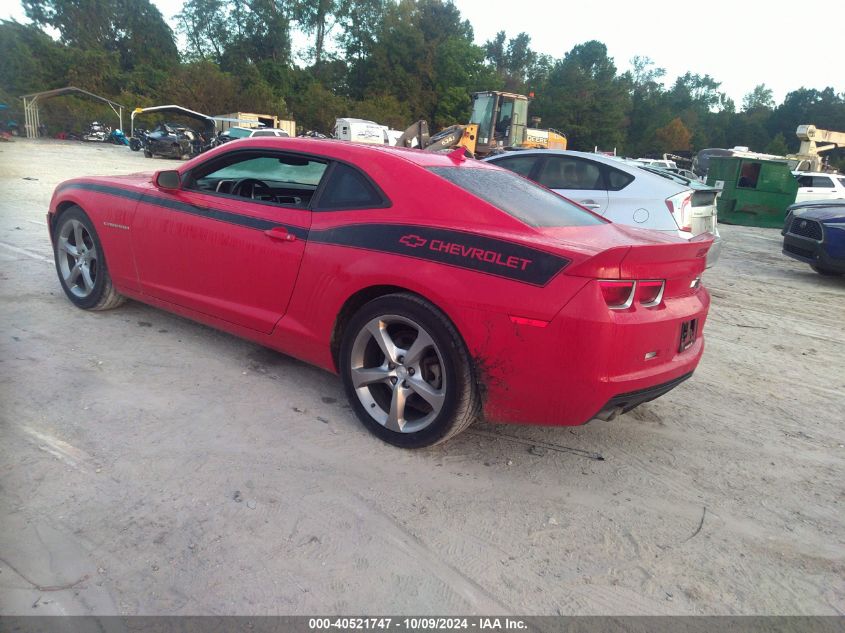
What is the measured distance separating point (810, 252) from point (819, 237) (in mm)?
260

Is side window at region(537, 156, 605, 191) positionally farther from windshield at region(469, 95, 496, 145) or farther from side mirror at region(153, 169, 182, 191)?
windshield at region(469, 95, 496, 145)

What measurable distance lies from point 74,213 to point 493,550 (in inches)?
163

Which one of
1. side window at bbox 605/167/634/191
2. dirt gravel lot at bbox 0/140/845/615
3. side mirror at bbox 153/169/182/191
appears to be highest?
side window at bbox 605/167/634/191

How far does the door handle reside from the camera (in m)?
3.53

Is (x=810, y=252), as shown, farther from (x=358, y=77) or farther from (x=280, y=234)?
(x=358, y=77)

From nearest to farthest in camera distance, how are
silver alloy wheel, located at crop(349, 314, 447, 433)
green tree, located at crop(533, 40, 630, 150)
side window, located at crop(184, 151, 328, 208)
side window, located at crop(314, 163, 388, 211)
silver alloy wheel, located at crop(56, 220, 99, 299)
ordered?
1. silver alloy wheel, located at crop(349, 314, 447, 433)
2. side window, located at crop(314, 163, 388, 211)
3. side window, located at crop(184, 151, 328, 208)
4. silver alloy wheel, located at crop(56, 220, 99, 299)
5. green tree, located at crop(533, 40, 630, 150)

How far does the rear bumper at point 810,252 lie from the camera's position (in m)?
8.76

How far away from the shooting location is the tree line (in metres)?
50.9

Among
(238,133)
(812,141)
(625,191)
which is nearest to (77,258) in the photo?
(625,191)

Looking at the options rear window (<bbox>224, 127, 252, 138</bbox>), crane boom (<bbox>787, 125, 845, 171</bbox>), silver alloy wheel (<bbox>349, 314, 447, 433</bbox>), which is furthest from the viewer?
rear window (<bbox>224, 127, 252, 138</bbox>)

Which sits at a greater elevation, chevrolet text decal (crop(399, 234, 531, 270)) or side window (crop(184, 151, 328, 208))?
side window (crop(184, 151, 328, 208))

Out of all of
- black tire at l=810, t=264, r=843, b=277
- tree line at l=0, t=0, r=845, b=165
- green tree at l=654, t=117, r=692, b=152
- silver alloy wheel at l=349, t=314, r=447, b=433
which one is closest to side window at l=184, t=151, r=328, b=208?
silver alloy wheel at l=349, t=314, r=447, b=433

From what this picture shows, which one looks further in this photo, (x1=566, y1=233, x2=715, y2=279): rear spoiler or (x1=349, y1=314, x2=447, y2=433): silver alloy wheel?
(x1=349, y1=314, x2=447, y2=433): silver alloy wheel

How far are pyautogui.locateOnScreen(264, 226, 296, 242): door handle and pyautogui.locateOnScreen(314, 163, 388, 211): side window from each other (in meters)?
0.21
